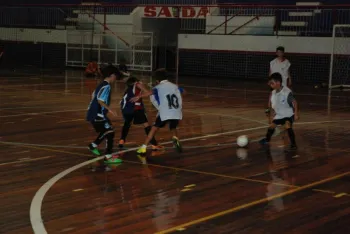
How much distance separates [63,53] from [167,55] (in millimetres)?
5651

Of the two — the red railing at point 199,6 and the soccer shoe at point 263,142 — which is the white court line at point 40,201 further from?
the red railing at point 199,6

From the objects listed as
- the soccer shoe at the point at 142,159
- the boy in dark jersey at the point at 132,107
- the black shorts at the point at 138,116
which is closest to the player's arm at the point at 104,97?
the soccer shoe at the point at 142,159

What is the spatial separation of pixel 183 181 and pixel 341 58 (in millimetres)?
17913

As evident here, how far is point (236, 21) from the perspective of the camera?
2731cm

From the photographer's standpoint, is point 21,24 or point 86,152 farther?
point 21,24

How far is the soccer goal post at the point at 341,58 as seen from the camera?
2389 cm

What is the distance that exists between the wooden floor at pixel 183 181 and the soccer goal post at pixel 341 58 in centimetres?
1080

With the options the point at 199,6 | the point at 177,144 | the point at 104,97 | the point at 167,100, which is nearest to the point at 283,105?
the point at 177,144

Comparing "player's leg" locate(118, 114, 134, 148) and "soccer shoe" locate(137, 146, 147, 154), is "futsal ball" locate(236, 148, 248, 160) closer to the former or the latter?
"soccer shoe" locate(137, 146, 147, 154)

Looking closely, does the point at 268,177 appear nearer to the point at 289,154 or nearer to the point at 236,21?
the point at 289,154

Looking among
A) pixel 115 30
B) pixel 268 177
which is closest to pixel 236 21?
pixel 115 30

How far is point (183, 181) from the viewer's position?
7.51 meters

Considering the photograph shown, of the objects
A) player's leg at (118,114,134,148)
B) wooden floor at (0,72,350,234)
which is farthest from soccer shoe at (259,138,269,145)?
player's leg at (118,114,134,148)

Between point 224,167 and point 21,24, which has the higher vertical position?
point 21,24
